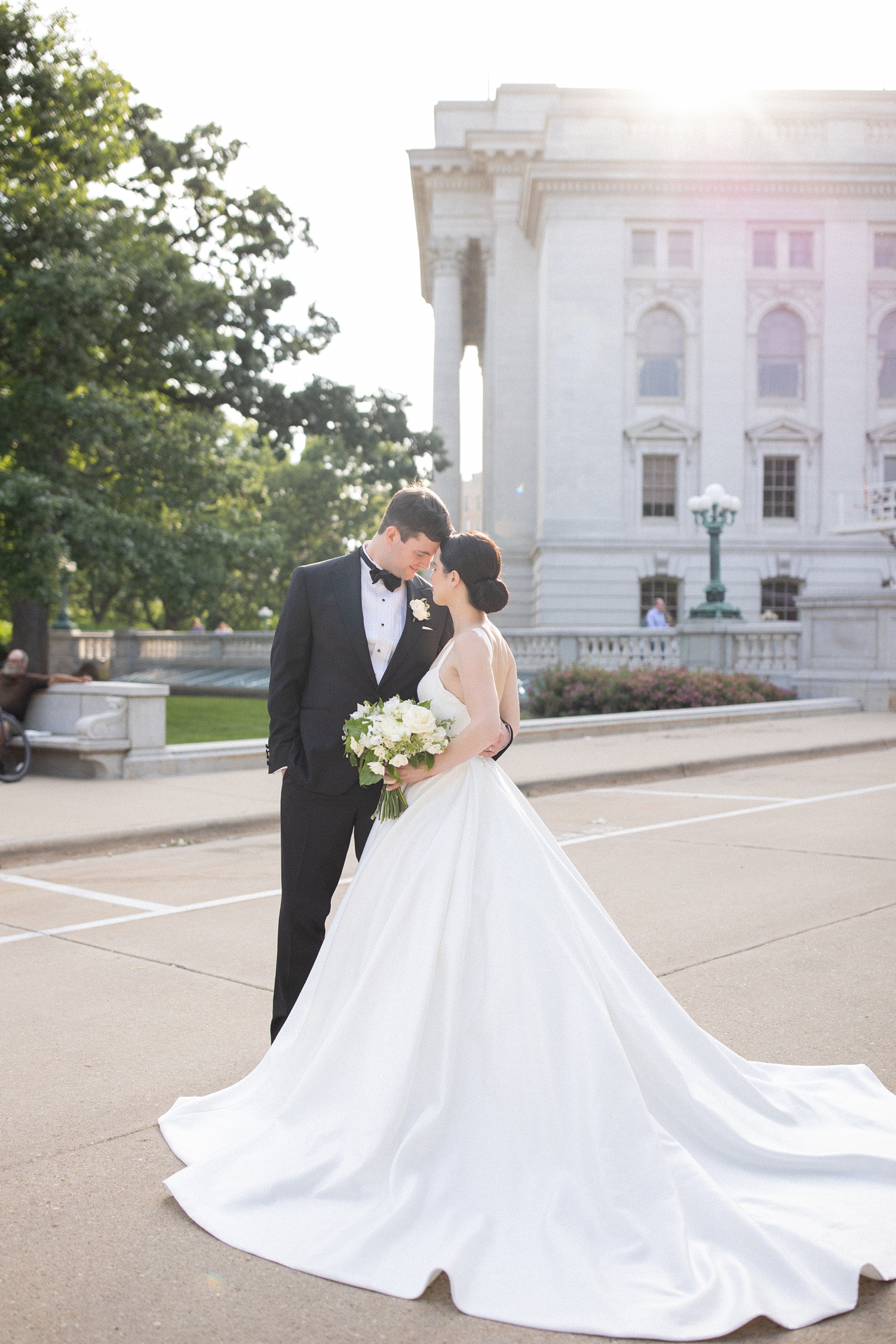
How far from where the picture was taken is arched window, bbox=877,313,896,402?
150 ft

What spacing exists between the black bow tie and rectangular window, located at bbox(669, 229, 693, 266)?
4400 centimetres

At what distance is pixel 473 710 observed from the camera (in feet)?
13.0

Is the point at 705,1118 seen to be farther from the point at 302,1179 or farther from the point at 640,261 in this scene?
the point at 640,261

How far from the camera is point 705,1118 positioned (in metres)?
3.67

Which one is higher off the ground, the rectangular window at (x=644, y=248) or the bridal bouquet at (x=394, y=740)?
the rectangular window at (x=644, y=248)

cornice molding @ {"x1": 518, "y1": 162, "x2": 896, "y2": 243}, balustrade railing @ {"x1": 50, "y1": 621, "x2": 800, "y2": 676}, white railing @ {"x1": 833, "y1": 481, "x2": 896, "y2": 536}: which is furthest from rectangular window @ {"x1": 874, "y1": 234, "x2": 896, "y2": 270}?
balustrade railing @ {"x1": 50, "y1": 621, "x2": 800, "y2": 676}

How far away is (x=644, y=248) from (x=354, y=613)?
44.2 metres

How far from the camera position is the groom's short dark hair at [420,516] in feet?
14.1

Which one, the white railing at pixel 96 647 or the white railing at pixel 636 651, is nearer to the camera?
the white railing at pixel 636 651

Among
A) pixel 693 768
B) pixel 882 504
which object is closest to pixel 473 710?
pixel 693 768

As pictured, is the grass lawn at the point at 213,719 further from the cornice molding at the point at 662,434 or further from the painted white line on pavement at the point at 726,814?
the cornice molding at the point at 662,434

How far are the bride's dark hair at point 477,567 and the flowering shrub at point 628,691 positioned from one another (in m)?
19.0

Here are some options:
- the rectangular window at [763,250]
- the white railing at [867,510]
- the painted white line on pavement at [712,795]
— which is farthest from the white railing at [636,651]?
the rectangular window at [763,250]

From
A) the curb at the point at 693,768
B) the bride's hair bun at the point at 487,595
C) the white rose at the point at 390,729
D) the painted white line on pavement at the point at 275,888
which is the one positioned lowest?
the painted white line on pavement at the point at 275,888
